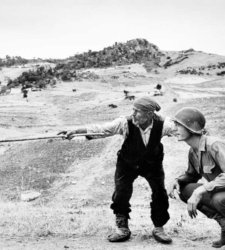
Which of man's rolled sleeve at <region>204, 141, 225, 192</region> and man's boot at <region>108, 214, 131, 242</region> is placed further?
man's boot at <region>108, 214, 131, 242</region>

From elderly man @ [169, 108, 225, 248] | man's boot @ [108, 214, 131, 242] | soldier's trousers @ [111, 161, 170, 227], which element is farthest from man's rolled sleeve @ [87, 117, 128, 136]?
man's boot @ [108, 214, 131, 242]

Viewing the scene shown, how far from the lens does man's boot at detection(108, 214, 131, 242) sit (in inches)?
221

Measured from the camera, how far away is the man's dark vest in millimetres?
5395

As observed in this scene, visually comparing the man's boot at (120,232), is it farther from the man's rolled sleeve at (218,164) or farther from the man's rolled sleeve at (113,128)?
the man's rolled sleeve at (218,164)

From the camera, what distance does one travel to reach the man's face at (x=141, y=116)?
17.3 ft

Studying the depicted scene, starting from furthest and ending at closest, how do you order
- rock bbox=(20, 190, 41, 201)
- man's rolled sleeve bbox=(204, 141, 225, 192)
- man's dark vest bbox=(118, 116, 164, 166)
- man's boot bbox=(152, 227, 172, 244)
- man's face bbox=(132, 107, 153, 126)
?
rock bbox=(20, 190, 41, 201)
man's boot bbox=(152, 227, 172, 244)
man's dark vest bbox=(118, 116, 164, 166)
man's face bbox=(132, 107, 153, 126)
man's rolled sleeve bbox=(204, 141, 225, 192)

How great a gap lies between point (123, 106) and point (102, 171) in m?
10.8

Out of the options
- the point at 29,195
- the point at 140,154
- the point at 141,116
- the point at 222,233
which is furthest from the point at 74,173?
the point at 222,233

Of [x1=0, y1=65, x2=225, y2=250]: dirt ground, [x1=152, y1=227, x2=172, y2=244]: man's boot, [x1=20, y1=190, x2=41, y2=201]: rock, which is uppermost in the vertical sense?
[x1=152, y1=227, x2=172, y2=244]: man's boot

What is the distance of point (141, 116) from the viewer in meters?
5.29

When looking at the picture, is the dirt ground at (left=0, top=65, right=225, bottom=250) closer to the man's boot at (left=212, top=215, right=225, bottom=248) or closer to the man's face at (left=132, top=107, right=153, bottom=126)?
the man's boot at (left=212, top=215, right=225, bottom=248)

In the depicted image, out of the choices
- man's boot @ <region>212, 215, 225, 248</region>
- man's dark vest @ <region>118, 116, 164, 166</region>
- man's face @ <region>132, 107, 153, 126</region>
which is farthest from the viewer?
man's dark vest @ <region>118, 116, 164, 166</region>

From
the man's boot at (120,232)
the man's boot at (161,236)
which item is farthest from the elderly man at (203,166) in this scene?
the man's boot at (120,232)

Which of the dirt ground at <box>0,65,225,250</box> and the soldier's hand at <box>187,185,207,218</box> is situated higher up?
the soldier's hand at <box>187,185,207,218</box>
